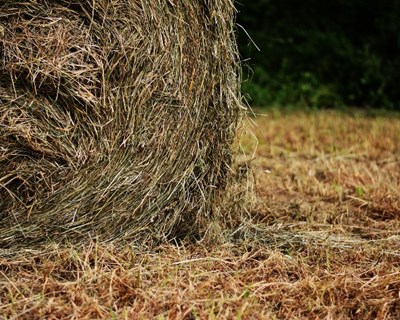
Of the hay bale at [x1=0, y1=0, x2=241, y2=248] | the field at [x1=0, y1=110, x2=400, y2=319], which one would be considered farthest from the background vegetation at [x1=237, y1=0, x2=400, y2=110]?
the hay bale at [x1=0, y1=0, x2=241, y2=248]

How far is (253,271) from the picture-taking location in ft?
10.3

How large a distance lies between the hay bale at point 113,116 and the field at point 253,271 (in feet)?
0.54

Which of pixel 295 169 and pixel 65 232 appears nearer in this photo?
pixel 65 232

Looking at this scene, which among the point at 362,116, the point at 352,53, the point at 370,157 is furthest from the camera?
the point at 352,53

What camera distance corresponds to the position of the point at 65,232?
10.7 feet

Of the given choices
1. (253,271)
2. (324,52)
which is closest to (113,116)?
(253,271)

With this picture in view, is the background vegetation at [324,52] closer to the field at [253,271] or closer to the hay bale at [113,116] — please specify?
the field at [253,271]

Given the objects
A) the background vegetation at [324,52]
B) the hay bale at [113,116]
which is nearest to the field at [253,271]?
the hay bale at [113,116]

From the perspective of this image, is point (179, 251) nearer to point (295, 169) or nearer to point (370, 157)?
point (295, 169)

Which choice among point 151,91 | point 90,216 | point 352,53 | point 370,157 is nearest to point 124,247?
point 90,216

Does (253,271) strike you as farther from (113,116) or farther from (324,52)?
(324,52)

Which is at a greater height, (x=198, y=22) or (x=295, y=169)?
(x=198, y=22)

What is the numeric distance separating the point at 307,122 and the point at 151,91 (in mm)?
4306

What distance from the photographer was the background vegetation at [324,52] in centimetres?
913
